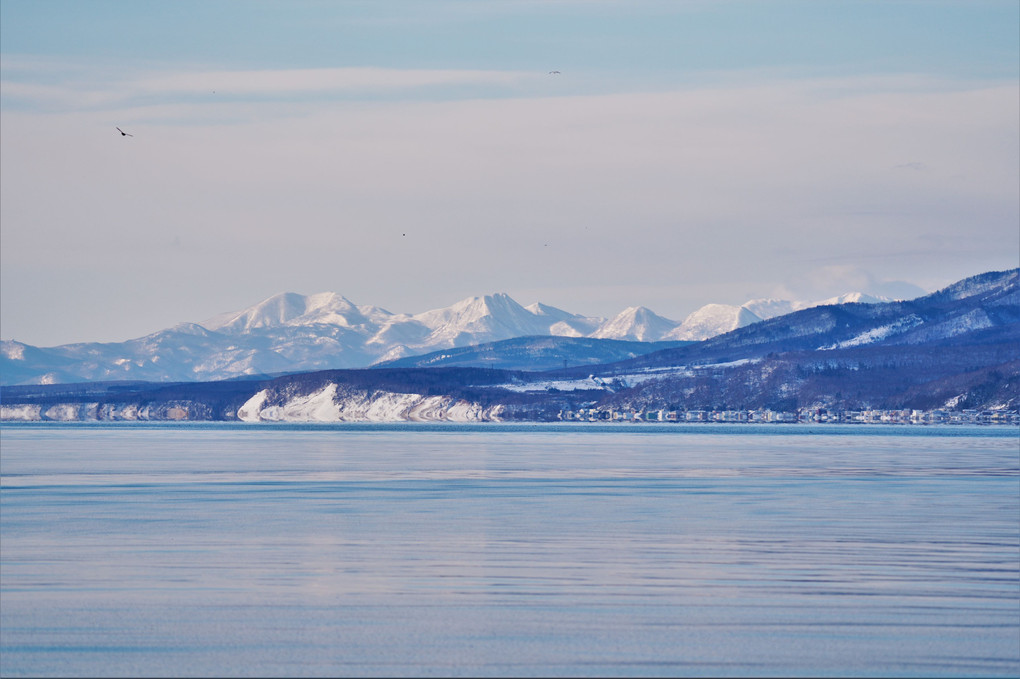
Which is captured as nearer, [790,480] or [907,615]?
[907,615]

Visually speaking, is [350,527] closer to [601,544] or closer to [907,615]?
[601,544]

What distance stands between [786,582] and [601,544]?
29.5 feet

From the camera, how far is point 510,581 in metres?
31.9

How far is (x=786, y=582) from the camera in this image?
104 ft

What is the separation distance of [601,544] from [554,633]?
14.5 meters

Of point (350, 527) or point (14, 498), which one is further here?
point (14, 498)

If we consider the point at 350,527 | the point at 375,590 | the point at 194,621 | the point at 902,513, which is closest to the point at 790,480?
the point at 902,513

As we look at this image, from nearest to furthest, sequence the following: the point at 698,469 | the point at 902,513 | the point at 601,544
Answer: the point at 601,544 < the point at 902,513 < the point at 698,469

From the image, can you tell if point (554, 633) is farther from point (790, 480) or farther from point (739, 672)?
point (790, 480)

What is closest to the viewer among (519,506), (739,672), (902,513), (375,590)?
(739,672)

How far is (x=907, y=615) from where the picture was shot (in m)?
27.1

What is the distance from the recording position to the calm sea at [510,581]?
2336 cm

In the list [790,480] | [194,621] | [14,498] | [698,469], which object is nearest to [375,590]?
[194,621]

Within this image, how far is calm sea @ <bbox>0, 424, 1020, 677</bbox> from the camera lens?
23.4m
